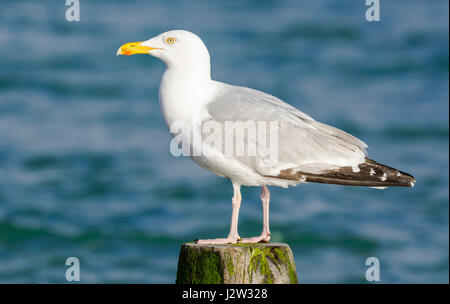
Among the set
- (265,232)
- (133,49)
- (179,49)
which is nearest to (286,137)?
(265,232)

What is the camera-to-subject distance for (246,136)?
5.49 meters

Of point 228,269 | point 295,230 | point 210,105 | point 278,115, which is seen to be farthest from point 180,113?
point 295,230

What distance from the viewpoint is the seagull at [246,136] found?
5398mm

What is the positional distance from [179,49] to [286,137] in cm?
101

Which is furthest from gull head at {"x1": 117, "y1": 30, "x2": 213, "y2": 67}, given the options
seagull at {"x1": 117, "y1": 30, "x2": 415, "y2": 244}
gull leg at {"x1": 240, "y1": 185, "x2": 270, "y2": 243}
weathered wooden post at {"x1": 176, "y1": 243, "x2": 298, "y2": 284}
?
weathered wooden post at {"x1": 176, "y1": 243, "x2": 298, "y2": 284}

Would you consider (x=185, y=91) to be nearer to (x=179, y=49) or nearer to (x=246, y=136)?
(x=179, y=49)

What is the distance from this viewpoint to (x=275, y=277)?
5141 mm

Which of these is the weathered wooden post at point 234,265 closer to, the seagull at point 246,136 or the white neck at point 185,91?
the seagull at point 246,136

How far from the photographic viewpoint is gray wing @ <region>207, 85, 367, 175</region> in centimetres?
544

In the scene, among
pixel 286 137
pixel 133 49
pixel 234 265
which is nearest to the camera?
pixel 234 265

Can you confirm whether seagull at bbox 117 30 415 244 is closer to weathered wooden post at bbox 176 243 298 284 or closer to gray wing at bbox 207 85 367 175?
gray wing at bbox 207 85 367 175
